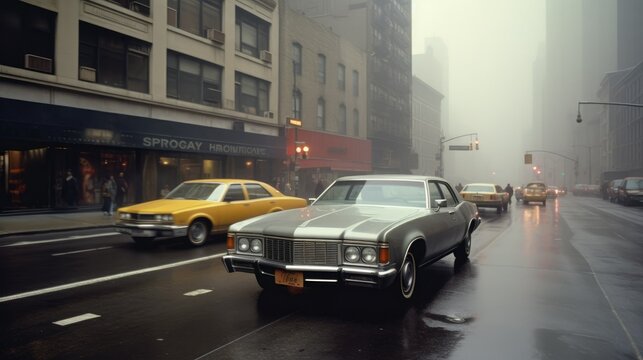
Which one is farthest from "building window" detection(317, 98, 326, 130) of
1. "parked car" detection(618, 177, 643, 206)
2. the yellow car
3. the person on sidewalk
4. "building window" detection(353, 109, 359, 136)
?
the yellow car

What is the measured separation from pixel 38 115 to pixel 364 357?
1731 centimetres

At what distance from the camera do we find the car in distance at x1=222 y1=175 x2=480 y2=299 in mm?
4844

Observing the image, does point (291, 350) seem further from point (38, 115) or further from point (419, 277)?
point (38, 115)

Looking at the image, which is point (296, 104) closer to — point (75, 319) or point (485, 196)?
point (485, 196)

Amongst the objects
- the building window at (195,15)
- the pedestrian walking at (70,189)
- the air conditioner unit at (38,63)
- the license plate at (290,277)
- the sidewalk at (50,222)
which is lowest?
the sidewalk at (50,222)

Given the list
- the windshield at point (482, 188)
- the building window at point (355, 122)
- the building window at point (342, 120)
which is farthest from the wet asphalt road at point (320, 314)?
the building window at point (355, 122)

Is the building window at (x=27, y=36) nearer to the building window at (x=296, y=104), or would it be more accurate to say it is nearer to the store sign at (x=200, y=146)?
the store sign at (x=200, y=146)

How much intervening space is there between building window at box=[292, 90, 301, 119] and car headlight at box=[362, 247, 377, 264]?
2825 cm

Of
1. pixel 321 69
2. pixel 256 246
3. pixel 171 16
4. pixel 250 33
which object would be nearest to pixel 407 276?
pixel 256 246

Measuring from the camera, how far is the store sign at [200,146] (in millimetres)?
21098

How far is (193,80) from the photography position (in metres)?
24.2

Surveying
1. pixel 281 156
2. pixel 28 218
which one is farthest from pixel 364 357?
pixel 281 156

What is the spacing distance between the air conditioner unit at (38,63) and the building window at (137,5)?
461 centimetres

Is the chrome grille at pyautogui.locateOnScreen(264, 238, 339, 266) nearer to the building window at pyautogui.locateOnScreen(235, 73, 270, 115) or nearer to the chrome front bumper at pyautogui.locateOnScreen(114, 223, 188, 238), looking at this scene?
the chrome front bumper at pyautogui.locateOnScreen(114, 223, 188, 238)
